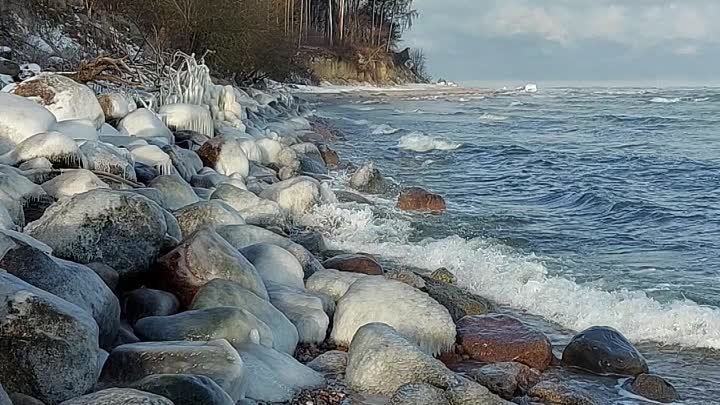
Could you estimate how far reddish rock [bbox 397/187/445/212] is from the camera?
12078mm

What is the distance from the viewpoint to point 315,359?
5.33 meters

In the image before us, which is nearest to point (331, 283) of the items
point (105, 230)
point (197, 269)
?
point (197, 269)

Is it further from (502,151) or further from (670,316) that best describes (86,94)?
(502,151)

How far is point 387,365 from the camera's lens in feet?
15.8

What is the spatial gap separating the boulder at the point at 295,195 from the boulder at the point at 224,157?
1130 mm

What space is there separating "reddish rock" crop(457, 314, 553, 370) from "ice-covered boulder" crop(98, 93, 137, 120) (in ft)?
22.5

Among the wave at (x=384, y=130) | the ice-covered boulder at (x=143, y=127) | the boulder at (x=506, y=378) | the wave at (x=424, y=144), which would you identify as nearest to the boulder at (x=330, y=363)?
the boulder at (x=506, y=378)

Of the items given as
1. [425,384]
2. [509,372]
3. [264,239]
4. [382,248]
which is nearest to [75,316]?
[425,384]

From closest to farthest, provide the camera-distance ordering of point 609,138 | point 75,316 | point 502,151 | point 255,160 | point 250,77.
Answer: point 75,316
point 255,160
point 502,151
point 609,138
point 250,77

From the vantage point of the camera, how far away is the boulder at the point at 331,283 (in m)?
6.60

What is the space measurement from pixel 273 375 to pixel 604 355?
265 cm

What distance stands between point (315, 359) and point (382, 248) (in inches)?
164

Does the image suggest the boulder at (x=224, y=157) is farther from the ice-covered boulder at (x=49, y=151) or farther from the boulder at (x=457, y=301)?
the boulder at (x=457, y=301)

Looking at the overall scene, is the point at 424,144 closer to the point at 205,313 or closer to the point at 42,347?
the point at 205,313
